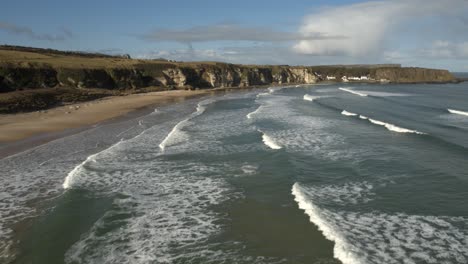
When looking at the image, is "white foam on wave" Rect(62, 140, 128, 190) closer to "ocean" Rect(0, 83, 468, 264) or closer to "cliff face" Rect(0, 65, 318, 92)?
"ocean" Rect(0, 83, 468, 264)

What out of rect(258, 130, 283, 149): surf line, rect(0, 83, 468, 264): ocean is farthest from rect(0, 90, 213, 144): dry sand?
rect(258, 130, 283, 149): surf line

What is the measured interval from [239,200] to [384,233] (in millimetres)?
4642

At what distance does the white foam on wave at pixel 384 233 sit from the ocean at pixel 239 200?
4 centimetres

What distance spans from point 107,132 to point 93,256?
1989cm

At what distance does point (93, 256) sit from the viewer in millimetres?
9328

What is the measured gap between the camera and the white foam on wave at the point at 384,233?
9133 millimetres

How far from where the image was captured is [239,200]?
13.3 metres

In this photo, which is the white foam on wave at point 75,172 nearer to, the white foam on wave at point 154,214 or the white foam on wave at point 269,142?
the white foam on wave at point 154,214

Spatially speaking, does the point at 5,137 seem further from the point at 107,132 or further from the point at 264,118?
the point at 264,118

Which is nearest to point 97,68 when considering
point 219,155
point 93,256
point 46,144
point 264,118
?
point 264,118

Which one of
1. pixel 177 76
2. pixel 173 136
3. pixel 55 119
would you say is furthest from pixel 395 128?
pixel 177 76

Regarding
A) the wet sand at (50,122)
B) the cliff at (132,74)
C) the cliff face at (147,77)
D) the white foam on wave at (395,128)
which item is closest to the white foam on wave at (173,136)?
the wet sand at (50,122)

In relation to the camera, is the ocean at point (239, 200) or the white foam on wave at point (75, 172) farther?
the white foam on wave at point (75, 172)

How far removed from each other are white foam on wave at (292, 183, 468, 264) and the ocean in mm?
36
